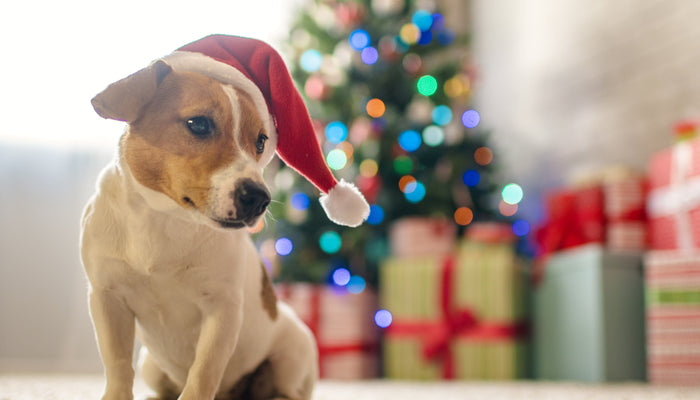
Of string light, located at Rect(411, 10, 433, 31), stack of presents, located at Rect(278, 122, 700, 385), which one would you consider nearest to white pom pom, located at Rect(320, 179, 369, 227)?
stack of presents, located at Rect(278, 122, 700, 385)

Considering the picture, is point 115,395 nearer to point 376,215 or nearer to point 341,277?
point 341,277

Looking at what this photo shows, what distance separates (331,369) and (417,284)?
0.46 m

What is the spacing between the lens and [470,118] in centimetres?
296

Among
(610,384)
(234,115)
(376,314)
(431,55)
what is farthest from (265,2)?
(234,115)

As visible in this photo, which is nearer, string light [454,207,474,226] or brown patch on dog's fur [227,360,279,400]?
brown patch on dog's fur [227,360,279,400]

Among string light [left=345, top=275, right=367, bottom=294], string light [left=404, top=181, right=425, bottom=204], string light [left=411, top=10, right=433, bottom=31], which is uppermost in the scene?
string light [left=411, top=10, right=433, bottom=31]

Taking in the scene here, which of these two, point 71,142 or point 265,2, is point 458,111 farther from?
point 71,142

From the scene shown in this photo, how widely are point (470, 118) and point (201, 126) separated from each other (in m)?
2.27

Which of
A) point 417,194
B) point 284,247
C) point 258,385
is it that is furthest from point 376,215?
point 258,385

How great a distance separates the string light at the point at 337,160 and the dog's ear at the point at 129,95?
1.89 metres

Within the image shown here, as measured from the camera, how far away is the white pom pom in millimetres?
933

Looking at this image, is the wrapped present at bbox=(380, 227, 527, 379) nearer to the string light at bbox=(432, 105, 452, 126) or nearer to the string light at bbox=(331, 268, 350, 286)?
the string light at bbox=(331, 268, 350, 286)

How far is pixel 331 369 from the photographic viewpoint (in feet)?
7.88

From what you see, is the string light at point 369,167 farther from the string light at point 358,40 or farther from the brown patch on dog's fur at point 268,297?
the brown patch on dog's fur at point 268,297
